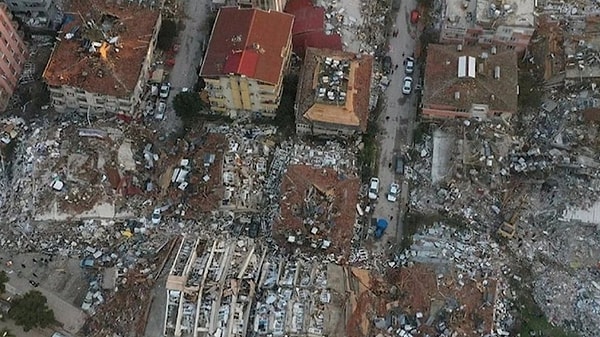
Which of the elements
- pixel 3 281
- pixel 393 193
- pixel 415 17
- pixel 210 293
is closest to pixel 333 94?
pixel 393 193

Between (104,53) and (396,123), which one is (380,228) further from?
(104,53)

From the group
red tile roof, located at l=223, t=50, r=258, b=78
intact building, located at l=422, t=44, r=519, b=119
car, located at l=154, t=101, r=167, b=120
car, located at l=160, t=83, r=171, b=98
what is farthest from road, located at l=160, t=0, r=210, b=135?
intact building, located at l=422, t=44, r=519, b=119

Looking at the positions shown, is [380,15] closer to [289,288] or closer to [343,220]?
[343,220]

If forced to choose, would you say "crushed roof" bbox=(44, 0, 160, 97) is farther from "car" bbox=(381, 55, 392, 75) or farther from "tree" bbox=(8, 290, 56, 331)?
"car" bbox=(381, 55, 392, 75)

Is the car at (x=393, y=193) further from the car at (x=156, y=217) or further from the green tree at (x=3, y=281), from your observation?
the green tree at (x=3, y=281)

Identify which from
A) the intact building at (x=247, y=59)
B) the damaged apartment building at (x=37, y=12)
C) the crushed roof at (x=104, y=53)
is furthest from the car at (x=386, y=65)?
the damaged apartment building at (x=37, y=12)

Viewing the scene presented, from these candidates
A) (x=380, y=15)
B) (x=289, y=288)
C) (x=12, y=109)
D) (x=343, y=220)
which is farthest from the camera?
(x=380, y=15)

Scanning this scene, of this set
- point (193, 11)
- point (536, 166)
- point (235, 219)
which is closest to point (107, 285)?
point (235, 219)

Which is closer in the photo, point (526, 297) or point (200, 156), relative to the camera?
point (526, 297)
